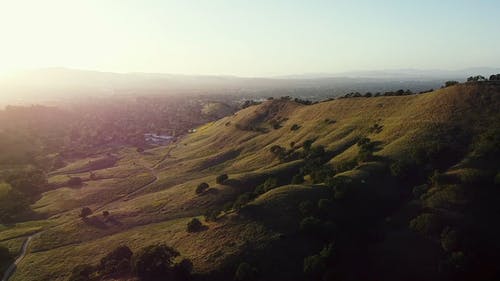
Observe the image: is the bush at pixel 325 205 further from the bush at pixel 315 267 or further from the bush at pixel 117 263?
the bush at pixel 117 263

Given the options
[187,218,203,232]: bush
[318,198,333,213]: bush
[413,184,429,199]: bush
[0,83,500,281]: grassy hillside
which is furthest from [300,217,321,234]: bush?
[413,184,429,199]: bush

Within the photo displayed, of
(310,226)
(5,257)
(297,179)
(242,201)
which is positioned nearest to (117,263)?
(242,201)

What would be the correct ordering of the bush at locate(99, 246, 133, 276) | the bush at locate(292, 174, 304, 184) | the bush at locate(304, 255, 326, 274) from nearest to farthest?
the bush at locate(304, 255, 326, 274), the bush at locate(99, 246, 133, 276), the bush at locate(292, 174, 304, 184)

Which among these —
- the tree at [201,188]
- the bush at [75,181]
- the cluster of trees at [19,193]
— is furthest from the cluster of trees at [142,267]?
the bush at [75,181]

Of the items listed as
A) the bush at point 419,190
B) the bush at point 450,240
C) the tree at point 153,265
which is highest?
the bush at point 419,190

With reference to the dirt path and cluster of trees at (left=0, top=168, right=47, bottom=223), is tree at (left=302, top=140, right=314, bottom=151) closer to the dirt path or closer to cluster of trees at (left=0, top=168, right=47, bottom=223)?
the dirt path

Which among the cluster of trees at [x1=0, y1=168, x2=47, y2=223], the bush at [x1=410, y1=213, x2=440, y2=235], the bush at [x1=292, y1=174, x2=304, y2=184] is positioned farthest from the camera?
the cluster of trees at [x1=0, y1=168, x2=47, y2=223]

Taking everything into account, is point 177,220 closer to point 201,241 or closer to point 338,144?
point 201,241

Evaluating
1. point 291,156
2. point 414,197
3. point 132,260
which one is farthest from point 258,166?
point 132,260
